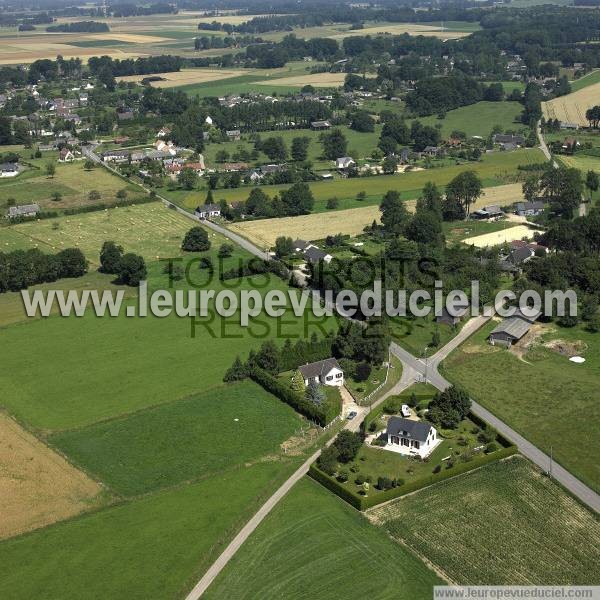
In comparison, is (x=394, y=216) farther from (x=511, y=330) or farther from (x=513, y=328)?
(x=511, y=330)

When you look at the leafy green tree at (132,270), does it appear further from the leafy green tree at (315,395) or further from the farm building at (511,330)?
the farm building at (511,330)

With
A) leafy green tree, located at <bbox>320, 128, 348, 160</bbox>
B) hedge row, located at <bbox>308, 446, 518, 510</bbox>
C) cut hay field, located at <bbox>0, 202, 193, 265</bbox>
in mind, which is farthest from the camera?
leafy green tree, located at <bbox>320, 128, 348, 160</bbox>

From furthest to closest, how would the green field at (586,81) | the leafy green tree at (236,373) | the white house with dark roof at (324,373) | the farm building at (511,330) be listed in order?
the green field at (586,81) < the farm building at (511,330) < the leafy green tree at (236,373) < the white house with dark roof at (324,373)

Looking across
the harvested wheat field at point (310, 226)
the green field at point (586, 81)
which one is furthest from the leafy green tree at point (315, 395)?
the green field at point (586, 81)

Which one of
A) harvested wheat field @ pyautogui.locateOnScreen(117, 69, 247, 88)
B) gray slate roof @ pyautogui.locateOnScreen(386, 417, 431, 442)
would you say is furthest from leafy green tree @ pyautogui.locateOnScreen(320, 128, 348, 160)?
gray slate roof @ pyautogui.locateOnScreen(386, 417, 431, 442)

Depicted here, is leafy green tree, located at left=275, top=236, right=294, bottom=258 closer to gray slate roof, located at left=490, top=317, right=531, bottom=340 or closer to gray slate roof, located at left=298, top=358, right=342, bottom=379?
gray slate roof, located at left=490, top=317, right=531, bottom=340

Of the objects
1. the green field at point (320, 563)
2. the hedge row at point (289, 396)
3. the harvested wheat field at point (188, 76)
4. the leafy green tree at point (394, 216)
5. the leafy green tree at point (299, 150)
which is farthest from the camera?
the harvested wheat field at point (188, 76)

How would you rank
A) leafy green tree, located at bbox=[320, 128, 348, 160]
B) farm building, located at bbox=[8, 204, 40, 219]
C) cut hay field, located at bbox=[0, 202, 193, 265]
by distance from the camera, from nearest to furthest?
cut hay field, located at bbox=[0, 202, 193, 265] < farm building, located at bbox=[8, 204, 40, 219] < leafy green tree, located at bbox=[320, 128, 348, 160]

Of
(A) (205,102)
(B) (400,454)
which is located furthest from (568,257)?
(A) (205,102)

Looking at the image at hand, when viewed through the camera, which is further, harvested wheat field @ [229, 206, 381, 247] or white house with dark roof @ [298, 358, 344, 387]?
harvested wheat field @ [229, 206, 381, 247]
